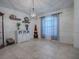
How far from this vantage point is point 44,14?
5.86 meters

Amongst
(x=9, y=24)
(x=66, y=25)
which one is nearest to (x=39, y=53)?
(x=66, y=25)

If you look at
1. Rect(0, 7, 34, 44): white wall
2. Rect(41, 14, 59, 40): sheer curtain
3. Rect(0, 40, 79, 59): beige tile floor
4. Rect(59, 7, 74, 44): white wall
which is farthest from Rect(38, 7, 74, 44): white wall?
Rect(0, 7, 34, 44): white wall

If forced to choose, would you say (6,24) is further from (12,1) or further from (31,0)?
(31,0)

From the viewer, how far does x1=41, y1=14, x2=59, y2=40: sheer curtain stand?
5030 mm

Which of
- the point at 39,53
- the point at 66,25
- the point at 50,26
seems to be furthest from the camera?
the point at 50,26

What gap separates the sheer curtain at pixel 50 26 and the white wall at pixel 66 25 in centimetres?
37

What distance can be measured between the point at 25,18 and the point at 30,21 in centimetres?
66

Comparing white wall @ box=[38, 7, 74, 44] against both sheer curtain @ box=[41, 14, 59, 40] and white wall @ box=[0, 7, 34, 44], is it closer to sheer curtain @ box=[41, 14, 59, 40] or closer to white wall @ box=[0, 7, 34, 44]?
sheer curtain @ box=[41, 14, 59, 40]

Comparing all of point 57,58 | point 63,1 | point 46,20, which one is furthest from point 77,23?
point 46,20

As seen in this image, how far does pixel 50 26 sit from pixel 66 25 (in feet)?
4.22

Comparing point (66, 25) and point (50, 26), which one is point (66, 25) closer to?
point (66, 25)

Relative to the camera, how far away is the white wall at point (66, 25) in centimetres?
432

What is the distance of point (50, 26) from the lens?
5.42 meters

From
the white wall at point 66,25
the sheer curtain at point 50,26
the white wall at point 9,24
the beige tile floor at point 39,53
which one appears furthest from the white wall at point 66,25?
the white wall at point 9,24
